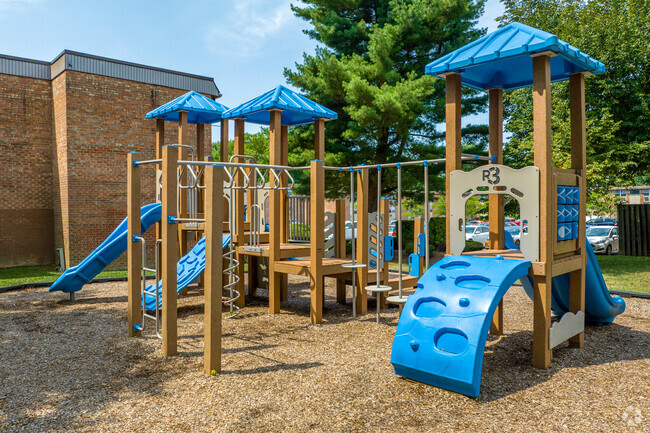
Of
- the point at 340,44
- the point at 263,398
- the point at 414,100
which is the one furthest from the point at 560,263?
the point at 340,44

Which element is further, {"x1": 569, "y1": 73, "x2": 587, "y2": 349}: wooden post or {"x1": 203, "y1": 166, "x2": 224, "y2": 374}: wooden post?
{"x1": 569, "y1": 73, "x2": 587, "y2": 349}: wooden post

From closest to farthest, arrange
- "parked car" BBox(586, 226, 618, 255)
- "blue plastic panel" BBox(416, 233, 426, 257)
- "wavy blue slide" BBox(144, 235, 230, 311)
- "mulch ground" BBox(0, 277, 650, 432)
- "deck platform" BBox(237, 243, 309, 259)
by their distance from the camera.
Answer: "mulch ground" BBox(0, 277, 650, 432) → "blue plastic panel" BBox(416, 233, 426, 257) → "wavy blue slide" BBox(144, 235, 230, 311) → "deck platform" BBox(237, 243, 309, 259) → "parked car" BBox(586, 226, 618, 255)

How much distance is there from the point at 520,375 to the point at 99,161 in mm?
14834

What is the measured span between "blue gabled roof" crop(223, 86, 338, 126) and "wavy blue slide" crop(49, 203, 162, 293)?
2333mm

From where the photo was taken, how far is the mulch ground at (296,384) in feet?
12.5

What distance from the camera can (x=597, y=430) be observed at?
3631 millimetres

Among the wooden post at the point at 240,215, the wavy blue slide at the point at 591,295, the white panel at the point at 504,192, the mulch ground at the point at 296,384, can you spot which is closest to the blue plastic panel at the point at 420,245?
the white panel at the point at 504,192

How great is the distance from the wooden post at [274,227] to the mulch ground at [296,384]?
66 cm

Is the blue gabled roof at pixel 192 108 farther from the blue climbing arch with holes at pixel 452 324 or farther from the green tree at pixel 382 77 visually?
the blue climbing arch with holes at pixel 452 324

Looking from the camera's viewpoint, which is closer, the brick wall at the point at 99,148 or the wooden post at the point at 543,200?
the wooden post at the point at 543,200

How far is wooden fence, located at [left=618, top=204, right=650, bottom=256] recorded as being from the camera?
731 inches

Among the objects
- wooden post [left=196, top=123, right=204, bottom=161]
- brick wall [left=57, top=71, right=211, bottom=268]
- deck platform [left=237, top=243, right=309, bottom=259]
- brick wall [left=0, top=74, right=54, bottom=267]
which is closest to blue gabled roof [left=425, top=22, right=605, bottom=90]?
deck platform [left=237, top=243, right=309, bottom=259]

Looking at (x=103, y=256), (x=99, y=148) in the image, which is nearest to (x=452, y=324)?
(x=103, y=256)

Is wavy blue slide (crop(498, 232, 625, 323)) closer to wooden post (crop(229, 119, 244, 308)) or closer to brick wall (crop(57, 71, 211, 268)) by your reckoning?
wooden post (crop(229, 119, 244, 308))
